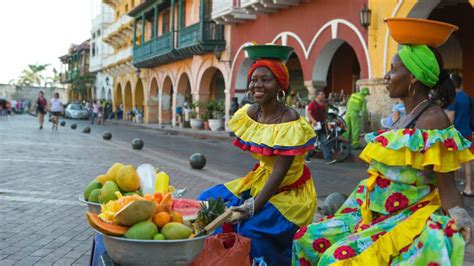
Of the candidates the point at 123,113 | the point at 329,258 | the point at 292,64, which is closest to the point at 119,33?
the point at 123,113

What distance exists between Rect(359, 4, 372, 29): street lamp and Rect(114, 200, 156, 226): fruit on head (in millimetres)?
13508

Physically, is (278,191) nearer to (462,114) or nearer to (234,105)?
(462,114)

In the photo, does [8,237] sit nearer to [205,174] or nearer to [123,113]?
[205,174]

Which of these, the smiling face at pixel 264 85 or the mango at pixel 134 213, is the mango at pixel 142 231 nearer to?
the mango at pixel 134 213

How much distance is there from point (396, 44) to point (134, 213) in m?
12.9

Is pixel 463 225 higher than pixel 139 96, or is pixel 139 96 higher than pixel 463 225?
pixel 139 96

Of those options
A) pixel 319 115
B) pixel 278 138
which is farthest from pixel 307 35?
pixel 278 138

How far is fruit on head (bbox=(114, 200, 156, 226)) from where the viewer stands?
7.40 feet

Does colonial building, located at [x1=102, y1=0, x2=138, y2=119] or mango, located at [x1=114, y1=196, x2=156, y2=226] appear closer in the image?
mango, located at [x1=114, y1=196, x2=156, y2=226]

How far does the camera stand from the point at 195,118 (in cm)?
2838

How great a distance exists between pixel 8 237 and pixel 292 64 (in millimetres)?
21087

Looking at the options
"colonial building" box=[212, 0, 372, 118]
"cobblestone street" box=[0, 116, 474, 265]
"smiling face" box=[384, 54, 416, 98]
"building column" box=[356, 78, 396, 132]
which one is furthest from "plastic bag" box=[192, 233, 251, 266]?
"building column" box=[356, 78, 396, 132]

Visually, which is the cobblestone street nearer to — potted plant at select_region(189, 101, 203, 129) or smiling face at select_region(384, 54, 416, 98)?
smiling face at select_region(384, 54, 416, 98)

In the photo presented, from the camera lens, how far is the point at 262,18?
21.9m
